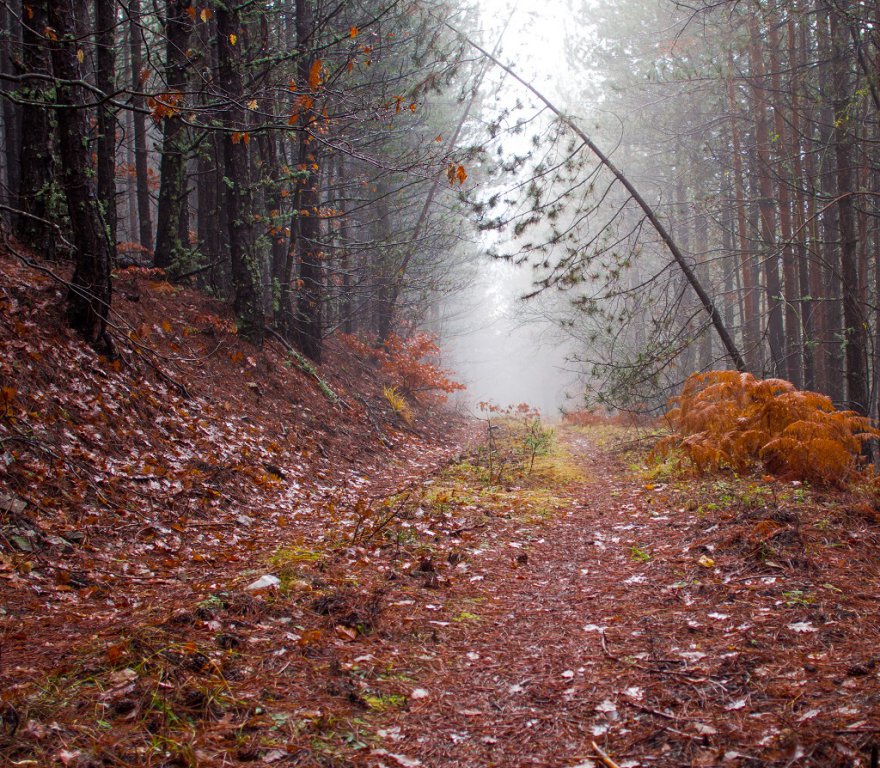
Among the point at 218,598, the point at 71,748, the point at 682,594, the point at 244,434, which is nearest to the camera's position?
the point at 71,748

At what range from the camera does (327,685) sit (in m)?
2.92

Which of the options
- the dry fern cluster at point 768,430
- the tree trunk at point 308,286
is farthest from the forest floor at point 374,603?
the tree trunk at point 308,286

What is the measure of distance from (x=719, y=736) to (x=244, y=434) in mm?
6742

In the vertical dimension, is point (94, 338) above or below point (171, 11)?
below

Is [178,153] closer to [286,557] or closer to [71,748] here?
[286,557]

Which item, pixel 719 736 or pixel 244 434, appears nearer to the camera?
pixel 719 736

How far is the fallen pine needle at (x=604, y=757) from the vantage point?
7.40 ft

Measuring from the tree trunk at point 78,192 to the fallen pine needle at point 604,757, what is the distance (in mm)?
5539

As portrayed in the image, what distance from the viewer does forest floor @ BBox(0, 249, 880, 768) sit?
7.97ft

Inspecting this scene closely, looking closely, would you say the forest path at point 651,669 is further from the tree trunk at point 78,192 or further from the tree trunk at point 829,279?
the tree trunk at point 829,279

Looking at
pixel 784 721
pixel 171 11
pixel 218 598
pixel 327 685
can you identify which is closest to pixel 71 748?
pixel 327 685

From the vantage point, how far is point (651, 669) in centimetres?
300

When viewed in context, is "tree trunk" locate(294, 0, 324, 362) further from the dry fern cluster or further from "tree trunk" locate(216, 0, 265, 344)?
the dry fern cluster

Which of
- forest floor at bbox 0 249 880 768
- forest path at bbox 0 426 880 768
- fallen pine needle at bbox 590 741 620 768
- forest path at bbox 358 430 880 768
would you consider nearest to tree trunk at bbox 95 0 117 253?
forest floor at bbox 0 249 880 768
